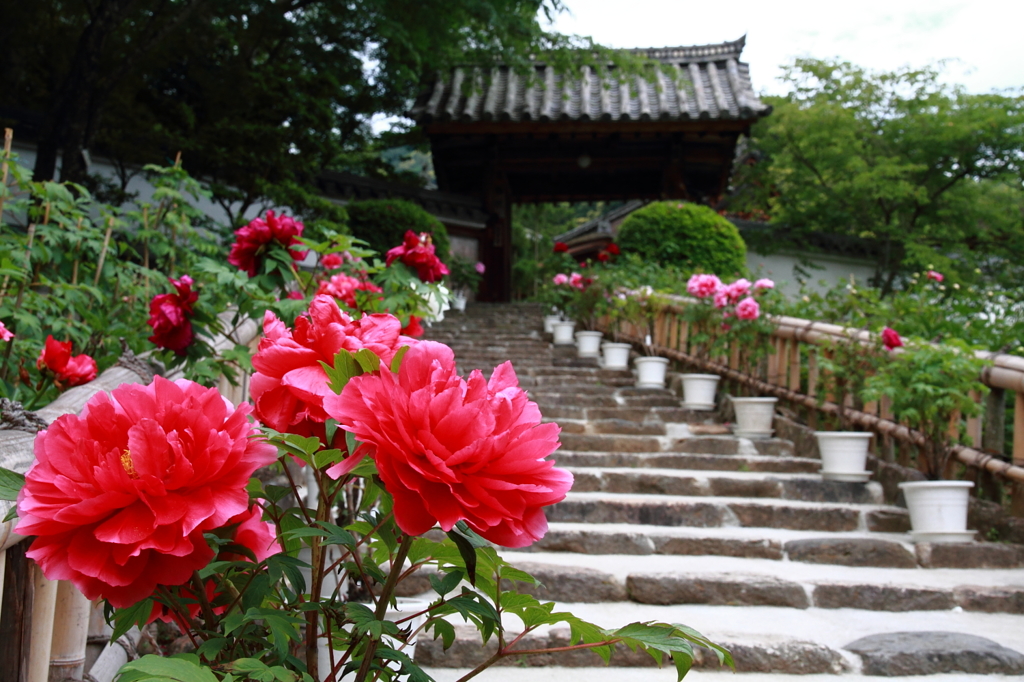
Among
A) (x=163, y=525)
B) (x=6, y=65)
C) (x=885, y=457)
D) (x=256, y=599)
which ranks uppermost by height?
(x=6, y=65)

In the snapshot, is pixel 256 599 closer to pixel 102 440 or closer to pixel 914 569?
pixel 102 440

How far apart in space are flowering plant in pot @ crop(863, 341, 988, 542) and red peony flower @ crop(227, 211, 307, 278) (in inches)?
117

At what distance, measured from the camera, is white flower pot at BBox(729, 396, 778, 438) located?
16.8 feet

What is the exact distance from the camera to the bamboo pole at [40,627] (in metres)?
1.15

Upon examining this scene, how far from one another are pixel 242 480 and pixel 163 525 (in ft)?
0.25

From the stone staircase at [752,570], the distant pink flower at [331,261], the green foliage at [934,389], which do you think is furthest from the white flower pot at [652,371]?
the distant pink flower at [331,261]

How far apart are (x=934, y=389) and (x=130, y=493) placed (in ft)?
12.2

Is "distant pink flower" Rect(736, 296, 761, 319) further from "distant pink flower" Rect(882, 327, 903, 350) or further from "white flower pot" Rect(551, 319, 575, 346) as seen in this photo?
"white flower pot" Rect(551, 319, 575, 346)

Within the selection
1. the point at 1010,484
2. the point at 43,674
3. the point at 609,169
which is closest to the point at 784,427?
the point at 1010,484

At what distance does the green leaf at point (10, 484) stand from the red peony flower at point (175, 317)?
1.02 metres

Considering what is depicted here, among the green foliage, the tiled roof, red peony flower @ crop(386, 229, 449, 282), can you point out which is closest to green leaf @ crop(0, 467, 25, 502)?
red peony flower @ crop(386, 229, 449, 282)

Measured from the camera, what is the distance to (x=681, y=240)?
387 inches

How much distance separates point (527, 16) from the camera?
899cm

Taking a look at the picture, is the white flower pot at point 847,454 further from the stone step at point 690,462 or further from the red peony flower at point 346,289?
the red peony flower at point 346,289
